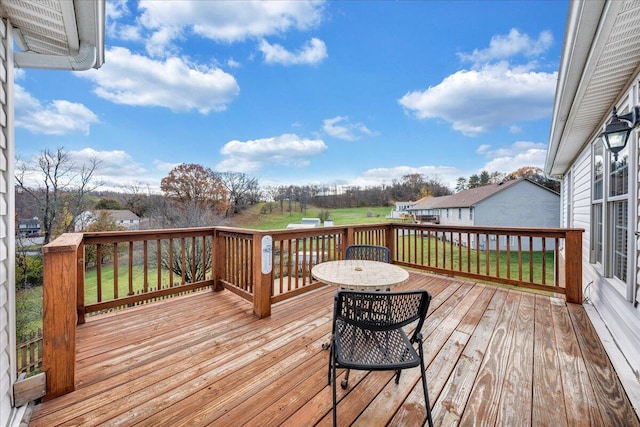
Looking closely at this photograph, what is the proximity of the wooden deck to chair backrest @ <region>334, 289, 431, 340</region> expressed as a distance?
A: 1.93 ft

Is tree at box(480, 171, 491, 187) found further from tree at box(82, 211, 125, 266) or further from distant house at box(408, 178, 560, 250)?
tree at box(82, 211, 125, 266)

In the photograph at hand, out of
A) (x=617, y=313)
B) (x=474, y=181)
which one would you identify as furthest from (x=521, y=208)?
(x=474, y=181)

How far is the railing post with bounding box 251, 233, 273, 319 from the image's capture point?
2.86 meters

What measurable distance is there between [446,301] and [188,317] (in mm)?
3202

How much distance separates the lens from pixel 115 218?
15.0 m

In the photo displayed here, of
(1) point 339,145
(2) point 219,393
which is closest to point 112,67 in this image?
(2) point 219,393

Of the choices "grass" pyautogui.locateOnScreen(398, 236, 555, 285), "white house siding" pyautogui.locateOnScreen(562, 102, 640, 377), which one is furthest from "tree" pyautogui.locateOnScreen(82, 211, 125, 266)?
"white house siding" pyautogui.locateOnScreen(562, 102, 640, 377)

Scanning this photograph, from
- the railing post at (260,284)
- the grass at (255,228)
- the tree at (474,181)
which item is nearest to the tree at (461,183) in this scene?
the tree at (474,181)

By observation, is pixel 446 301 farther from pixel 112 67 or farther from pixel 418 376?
pixel 112 67

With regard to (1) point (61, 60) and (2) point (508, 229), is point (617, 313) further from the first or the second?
(1) point (61, 60)

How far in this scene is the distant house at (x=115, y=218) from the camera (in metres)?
12.6

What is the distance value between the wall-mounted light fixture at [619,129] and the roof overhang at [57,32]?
3.91 meters

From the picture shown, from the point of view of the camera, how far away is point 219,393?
1701 mm

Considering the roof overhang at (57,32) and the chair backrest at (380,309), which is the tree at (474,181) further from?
the roof overhang at (57,32)
